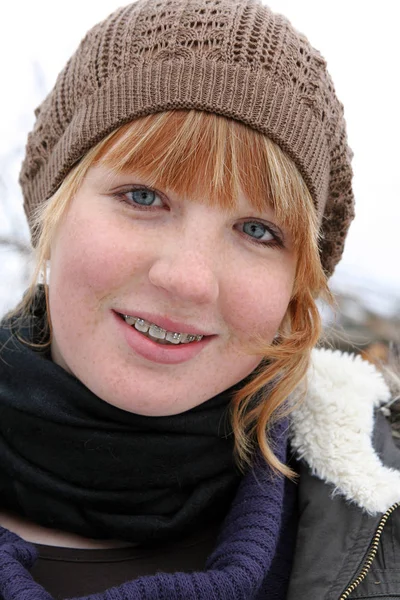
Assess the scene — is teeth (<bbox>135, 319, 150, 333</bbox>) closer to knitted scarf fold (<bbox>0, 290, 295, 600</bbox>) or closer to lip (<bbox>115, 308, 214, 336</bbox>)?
lip (<bbox>115, 308, 214, 336</bbox>)

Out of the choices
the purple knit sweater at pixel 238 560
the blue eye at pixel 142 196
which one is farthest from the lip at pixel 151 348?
the purple knit sweater at pixel 238 560

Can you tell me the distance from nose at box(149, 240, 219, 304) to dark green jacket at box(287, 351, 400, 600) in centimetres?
57

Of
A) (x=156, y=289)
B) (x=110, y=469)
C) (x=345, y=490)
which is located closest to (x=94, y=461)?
(x=110, y=469)

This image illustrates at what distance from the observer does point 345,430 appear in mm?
1669

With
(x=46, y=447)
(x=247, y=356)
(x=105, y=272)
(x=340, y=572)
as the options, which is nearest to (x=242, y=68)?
(x=105, y=272)

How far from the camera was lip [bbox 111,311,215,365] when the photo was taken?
1.42 meters

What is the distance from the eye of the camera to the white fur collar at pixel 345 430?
5.09 feet

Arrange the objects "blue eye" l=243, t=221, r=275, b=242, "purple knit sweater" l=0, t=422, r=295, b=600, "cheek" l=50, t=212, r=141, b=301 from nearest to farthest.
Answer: "purple knit sweater" l=0, t=422, r=295, b=600 → "cheek" l=50, t=212, r=141, b=301 → "blue eye" l=243, t=221, r=275, b=242

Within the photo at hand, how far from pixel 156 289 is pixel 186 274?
9 cm

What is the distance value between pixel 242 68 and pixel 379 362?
3.62ft

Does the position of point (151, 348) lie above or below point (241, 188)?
below

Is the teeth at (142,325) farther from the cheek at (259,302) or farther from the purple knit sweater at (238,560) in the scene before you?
the purple knit sweater at (238,560)

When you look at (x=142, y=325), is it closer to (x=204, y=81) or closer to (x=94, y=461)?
(x=94, y=461)

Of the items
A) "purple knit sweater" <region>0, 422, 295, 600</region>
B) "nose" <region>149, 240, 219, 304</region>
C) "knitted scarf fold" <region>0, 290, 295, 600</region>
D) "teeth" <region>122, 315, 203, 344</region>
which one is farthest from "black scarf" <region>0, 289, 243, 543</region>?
"nose" <region>149, 240, 219, 304</region>
